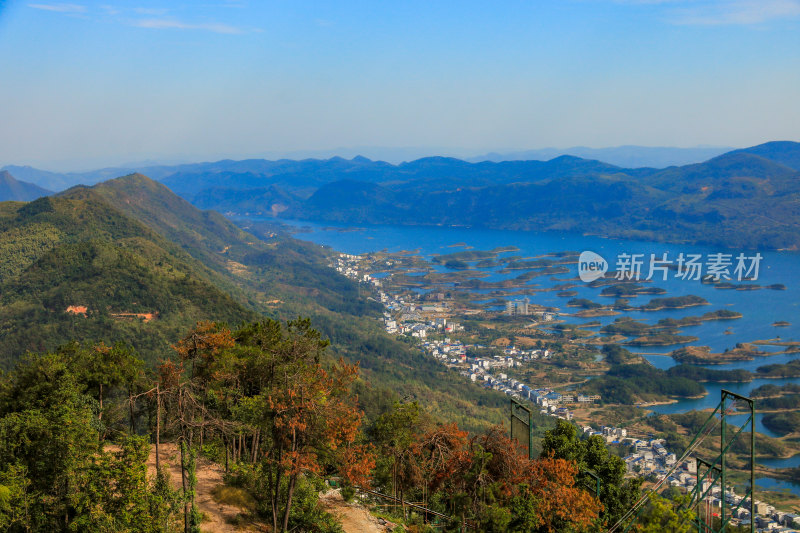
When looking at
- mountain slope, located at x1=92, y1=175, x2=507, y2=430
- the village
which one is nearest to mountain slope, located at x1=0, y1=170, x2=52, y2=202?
mountain slope, located at x1=92, y1=175, x2=507, y2=430

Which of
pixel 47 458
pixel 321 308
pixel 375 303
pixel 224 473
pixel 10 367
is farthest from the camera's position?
pixel 375 303

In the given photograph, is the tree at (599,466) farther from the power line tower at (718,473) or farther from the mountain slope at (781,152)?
the mountain slope at (781,152)

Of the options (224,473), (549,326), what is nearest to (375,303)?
(549,326)

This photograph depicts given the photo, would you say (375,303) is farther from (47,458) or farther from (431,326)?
(47,458)

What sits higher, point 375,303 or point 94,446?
point 94,446

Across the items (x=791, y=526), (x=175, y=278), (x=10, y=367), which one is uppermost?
(x=175, y=278)

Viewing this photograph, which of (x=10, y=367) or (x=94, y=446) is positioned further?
(x=10, y=367)

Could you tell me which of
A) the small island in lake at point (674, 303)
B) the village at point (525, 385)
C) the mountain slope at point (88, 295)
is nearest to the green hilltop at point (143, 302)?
the mountain slope at point (88, 295)
